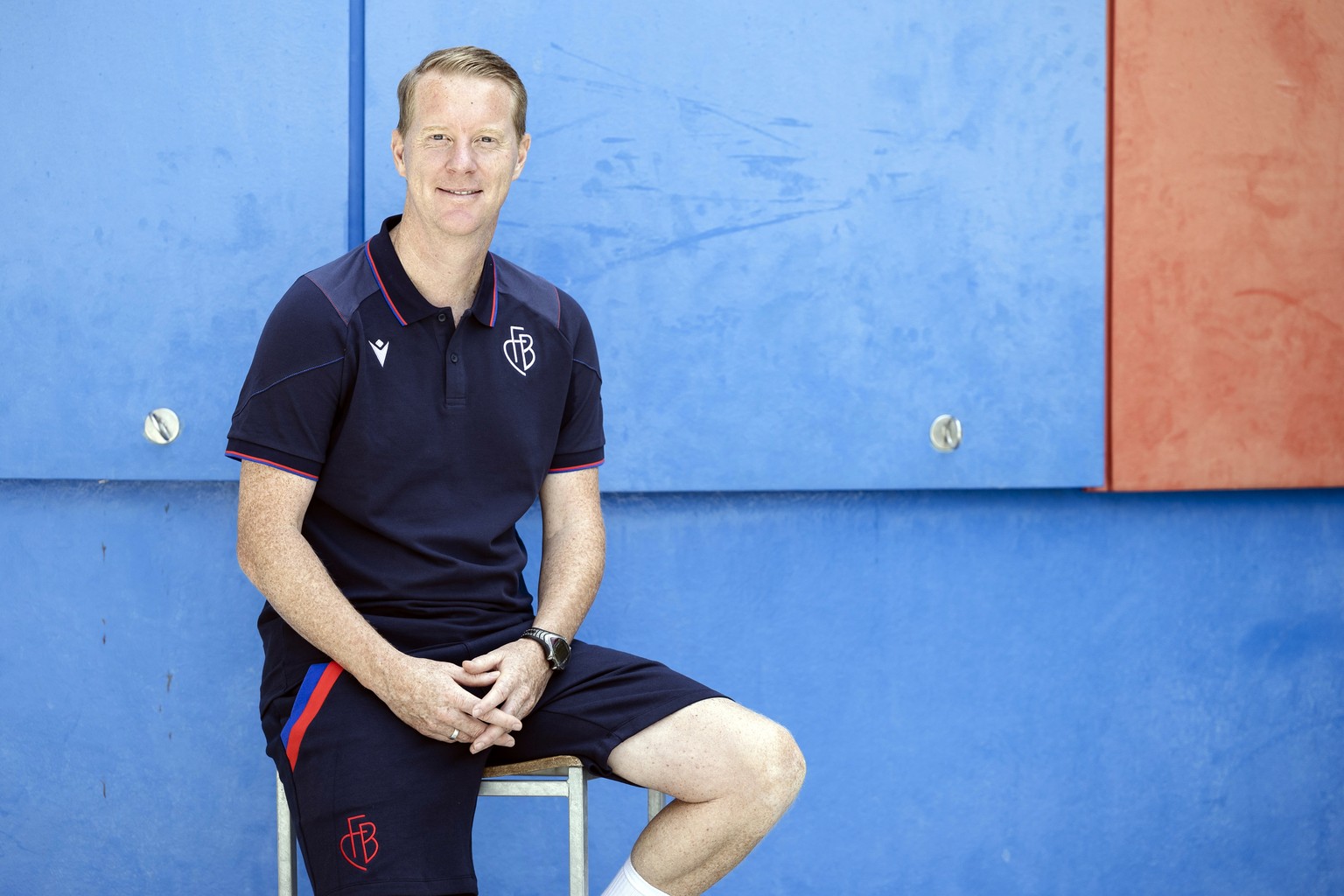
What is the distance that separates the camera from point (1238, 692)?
2.20m

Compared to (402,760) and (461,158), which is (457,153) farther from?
(402,760)

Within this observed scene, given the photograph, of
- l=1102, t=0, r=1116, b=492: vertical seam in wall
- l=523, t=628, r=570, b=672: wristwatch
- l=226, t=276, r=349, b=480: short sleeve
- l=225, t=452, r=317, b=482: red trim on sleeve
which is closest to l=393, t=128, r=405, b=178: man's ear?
l=226, t=276, r=349, b=480: short sleeve

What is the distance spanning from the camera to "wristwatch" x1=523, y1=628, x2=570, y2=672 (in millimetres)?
1526

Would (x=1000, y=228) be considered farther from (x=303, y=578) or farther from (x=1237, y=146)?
(x=303, y=578)

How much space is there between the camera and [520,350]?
1.62 meters

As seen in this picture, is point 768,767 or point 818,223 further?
point 818,223

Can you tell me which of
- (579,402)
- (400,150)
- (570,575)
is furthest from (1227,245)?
(400,150)

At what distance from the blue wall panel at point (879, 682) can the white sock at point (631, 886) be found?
596mm

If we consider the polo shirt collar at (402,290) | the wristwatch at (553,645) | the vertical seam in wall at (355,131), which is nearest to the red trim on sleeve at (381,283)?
the polo shirt collar at (402,290)


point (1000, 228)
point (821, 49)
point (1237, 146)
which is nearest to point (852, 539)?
point (1000, 228)

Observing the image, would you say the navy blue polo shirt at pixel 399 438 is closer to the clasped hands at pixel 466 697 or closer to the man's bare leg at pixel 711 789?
the clasped hands at pixel 466 697

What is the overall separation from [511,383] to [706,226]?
581 mm

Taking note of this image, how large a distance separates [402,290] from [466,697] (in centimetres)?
57

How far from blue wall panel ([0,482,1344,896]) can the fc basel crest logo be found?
0.49 meters
